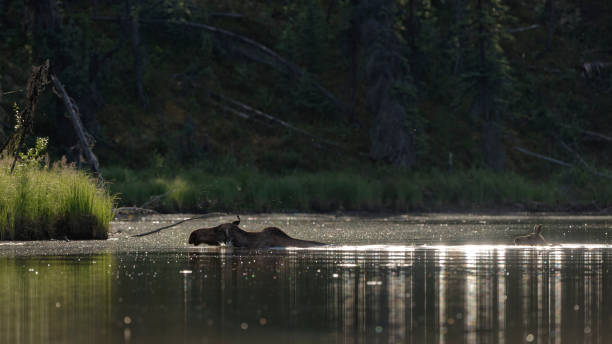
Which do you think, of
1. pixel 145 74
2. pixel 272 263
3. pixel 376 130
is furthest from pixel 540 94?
pixel 272 263

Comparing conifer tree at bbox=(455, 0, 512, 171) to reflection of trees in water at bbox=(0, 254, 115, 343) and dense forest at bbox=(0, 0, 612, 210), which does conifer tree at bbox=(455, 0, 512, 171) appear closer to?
dense forest at bbox=(0, 0, 612, 210)

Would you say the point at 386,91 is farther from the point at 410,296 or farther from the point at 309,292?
the point at 410,296

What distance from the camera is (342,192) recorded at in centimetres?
4172

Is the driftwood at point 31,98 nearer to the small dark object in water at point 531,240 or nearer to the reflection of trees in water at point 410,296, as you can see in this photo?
the reflection of trees in water at point 410,296

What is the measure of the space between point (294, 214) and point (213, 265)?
22138 mm

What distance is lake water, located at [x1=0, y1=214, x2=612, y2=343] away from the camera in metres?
10.1

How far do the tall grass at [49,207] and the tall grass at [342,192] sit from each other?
13.4 meters

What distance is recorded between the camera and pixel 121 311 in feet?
38.0

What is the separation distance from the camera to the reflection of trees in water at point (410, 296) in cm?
1014

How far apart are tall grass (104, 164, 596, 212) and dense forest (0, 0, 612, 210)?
159 centimetres

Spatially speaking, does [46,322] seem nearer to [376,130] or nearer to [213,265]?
[213,265]

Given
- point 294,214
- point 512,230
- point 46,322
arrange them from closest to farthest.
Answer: point 46,322 < point 512,230 < point 294,214

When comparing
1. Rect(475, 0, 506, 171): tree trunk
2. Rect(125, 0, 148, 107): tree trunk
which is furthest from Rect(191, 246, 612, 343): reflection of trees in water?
Rect(475, 0, 506, 171): tree trunk

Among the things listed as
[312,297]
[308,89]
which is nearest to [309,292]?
[312,297]
